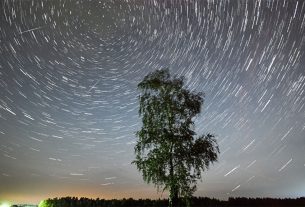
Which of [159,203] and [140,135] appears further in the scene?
[159,203]

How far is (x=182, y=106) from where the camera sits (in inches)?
1313

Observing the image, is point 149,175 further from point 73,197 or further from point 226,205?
point 73,197

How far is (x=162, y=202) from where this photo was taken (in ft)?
116

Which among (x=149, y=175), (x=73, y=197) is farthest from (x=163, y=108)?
(x=73, y=197)

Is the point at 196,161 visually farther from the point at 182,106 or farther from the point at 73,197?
the point at 73,197

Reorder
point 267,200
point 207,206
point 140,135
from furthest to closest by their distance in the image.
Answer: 1. point 267,200
2. point 207,206
3. point 140,135

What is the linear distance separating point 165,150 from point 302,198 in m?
22.6

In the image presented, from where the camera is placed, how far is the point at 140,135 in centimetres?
3259

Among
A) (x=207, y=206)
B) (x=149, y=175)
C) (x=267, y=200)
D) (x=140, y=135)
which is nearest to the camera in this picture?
(x=149, y=175)

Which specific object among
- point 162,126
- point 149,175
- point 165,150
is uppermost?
point 162,126

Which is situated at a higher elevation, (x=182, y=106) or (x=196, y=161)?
(x=182, y=106)

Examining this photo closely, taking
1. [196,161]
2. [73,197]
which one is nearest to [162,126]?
[196,161]

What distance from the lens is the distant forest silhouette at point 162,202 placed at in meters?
35.7

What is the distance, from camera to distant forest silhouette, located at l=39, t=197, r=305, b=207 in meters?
35.7
